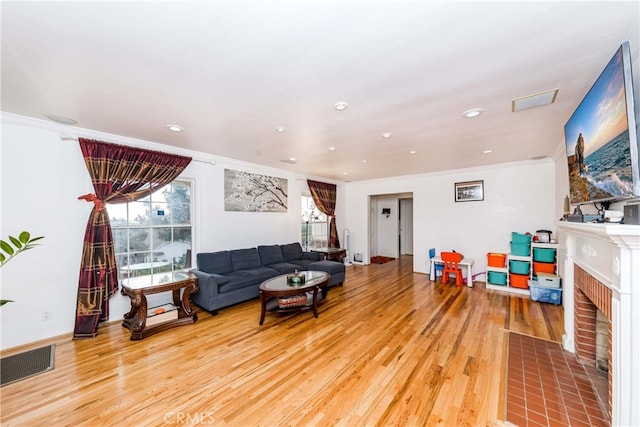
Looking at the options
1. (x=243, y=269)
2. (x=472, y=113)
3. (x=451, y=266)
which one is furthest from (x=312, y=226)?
(x=472, y=113)

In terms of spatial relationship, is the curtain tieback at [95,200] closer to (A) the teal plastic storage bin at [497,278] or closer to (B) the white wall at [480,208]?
(B) the white wall at [480,208]

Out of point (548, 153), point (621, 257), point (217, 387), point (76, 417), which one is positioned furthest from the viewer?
point (548, 153)

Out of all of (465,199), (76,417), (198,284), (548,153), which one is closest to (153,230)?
(198,284)

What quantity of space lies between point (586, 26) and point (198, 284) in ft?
14.4

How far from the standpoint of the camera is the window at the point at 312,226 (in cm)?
632

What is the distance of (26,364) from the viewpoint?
2.35 m

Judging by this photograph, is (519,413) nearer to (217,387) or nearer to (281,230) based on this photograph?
(217,387)

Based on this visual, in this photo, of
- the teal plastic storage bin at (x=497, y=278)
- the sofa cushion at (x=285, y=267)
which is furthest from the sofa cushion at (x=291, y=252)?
the teal plastic storage bin at (x=497, y=278)

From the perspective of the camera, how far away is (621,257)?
1.35 metres

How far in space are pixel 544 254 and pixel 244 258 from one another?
521 cm

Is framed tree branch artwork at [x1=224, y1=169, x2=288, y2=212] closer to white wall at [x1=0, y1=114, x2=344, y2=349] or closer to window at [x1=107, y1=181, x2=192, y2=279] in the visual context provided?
window at [x1=107, y1=181, x2=192, y2=279]

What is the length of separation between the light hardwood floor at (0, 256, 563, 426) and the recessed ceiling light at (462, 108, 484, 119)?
2.46 metres

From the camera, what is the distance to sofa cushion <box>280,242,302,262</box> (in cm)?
521

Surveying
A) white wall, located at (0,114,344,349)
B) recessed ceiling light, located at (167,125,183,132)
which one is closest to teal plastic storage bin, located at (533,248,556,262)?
recessed ceiling light, located at (167,125,183,132)
